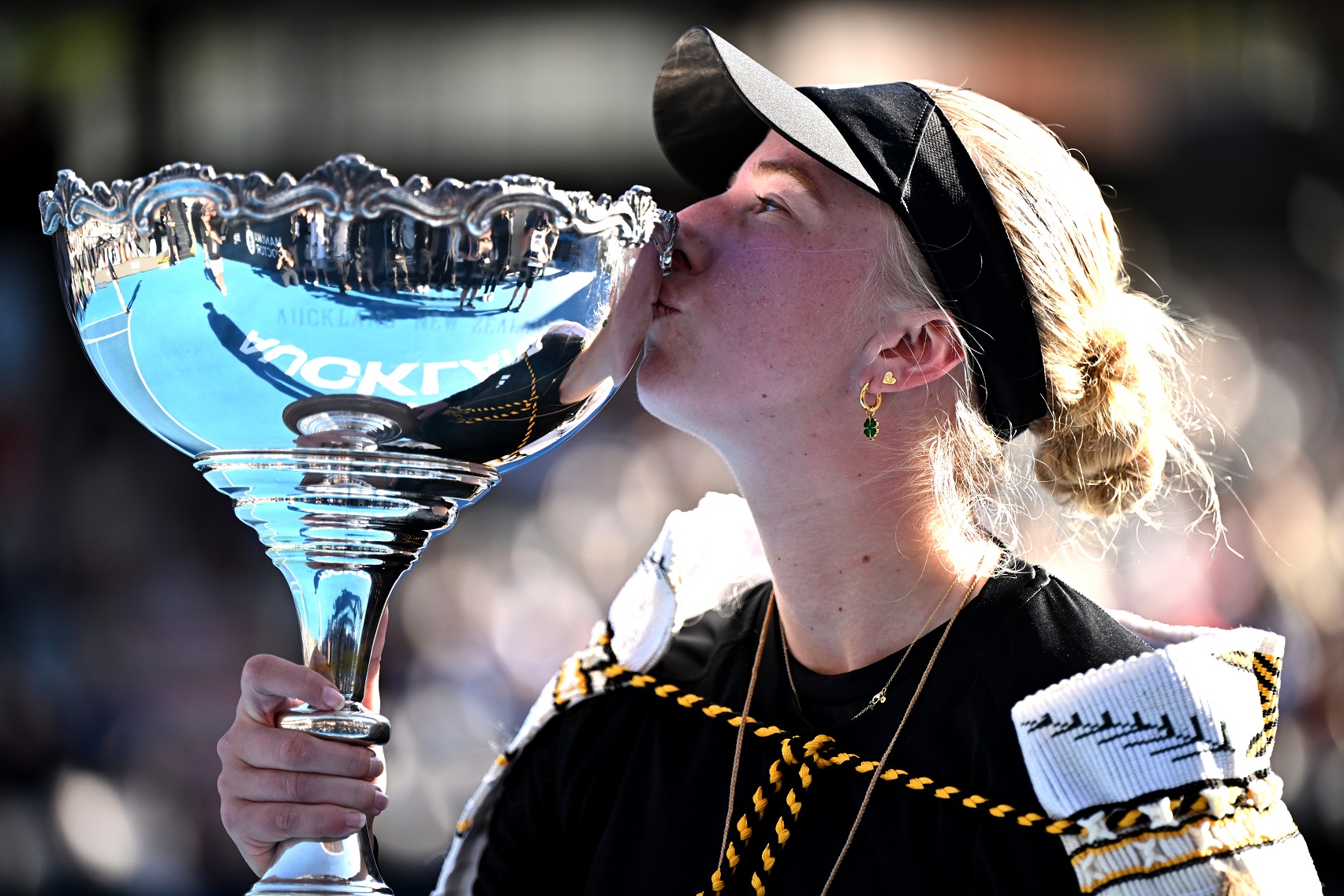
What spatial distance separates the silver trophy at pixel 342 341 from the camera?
0.70m

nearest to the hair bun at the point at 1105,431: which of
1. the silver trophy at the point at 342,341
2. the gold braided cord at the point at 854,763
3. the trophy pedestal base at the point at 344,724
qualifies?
the gold braided cord at the point at 854,763

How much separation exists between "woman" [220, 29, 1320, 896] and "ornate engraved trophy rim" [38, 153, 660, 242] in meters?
0.21

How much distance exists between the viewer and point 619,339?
894 mm

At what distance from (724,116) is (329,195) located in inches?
26.7

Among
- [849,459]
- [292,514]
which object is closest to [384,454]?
[292,514]

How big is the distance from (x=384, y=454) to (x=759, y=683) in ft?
1.91

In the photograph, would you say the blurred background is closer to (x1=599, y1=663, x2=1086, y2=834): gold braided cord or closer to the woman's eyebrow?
(x1=599, y1=663, x2=1086, y2=834): gold braided cord

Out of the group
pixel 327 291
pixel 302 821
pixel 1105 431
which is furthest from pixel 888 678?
pixel 327 291

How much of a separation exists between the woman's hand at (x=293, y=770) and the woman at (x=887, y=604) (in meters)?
0.02

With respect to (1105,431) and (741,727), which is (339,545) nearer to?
(741,727)

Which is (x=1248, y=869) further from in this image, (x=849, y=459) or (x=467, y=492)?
(x=467, y=492)

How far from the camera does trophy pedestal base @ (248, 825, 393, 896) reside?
0.76 m

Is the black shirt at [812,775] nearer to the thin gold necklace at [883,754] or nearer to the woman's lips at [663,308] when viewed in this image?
the thin gold necklace at [883,754]

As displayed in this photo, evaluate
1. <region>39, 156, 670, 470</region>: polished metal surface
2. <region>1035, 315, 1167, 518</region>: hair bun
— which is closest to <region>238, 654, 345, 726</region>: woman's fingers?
<region>39, 156, 670, 470</region>: polished metal surface
